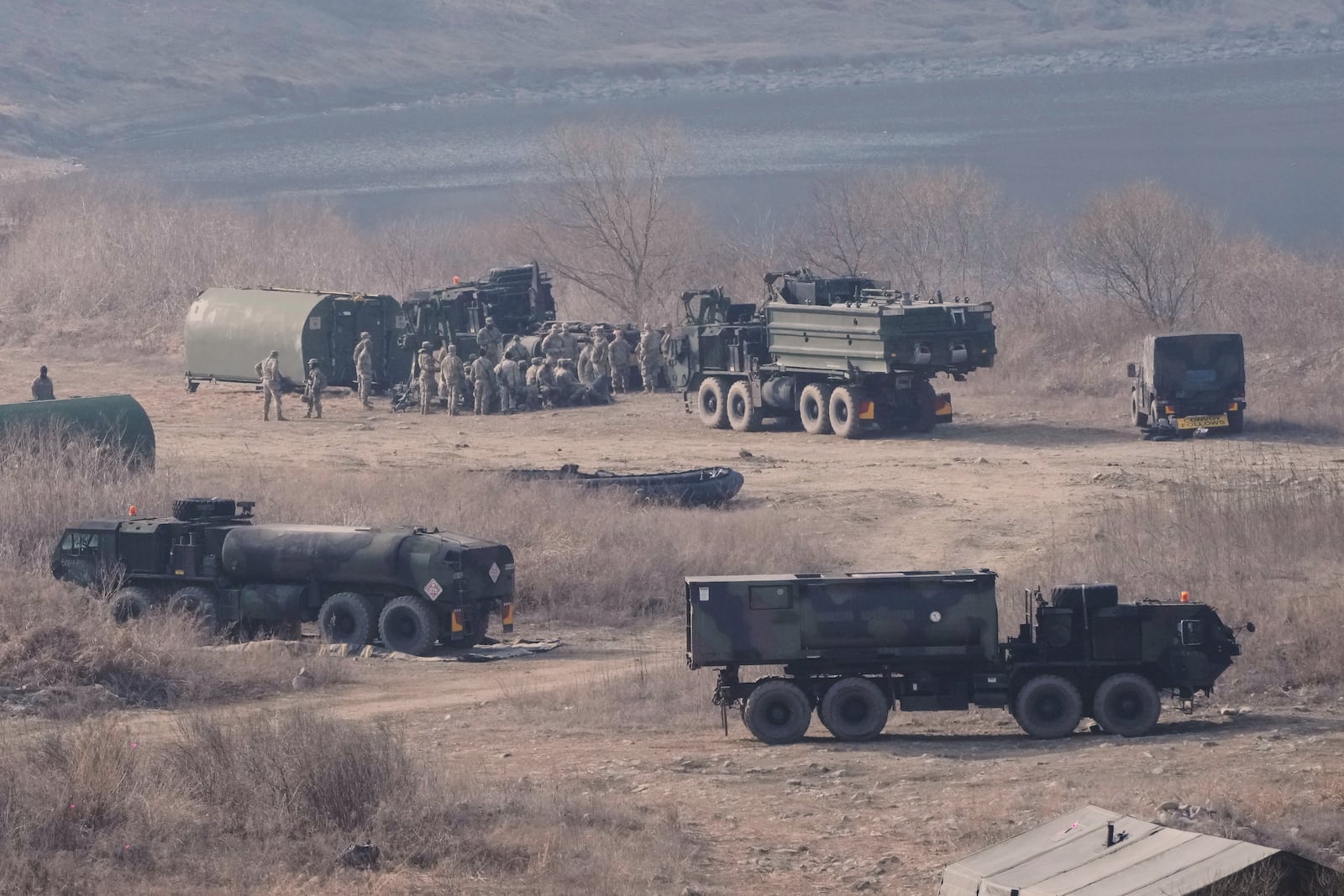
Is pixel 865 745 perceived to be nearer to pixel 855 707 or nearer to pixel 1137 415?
pixel 855 707

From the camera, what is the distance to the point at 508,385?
36.3 m

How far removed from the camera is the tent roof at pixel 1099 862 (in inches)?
384

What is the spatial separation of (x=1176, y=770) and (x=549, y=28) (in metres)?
158

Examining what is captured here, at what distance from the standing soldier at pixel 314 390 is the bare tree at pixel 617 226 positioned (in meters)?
10.7

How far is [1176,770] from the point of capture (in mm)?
13586

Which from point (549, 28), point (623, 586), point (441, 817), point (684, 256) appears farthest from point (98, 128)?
point (441, 817)

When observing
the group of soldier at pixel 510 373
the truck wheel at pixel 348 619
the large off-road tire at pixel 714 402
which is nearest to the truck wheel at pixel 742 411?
the large off-road tire at pixel 714 402

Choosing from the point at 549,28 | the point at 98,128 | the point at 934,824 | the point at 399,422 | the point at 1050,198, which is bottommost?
the point at 934,824

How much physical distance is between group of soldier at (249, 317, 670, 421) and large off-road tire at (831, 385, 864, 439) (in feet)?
16.4

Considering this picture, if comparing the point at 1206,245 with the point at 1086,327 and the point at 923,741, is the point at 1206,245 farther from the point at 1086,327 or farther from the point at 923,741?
the point at 923,741

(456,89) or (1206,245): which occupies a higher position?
(456,89)

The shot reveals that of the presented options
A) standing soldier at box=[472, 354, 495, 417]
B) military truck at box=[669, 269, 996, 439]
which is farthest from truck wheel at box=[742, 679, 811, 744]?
standing soldier at box=[472, 354, 495, 417]

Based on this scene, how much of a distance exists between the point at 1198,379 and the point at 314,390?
608 inches

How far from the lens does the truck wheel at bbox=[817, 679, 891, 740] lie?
15078 mm
